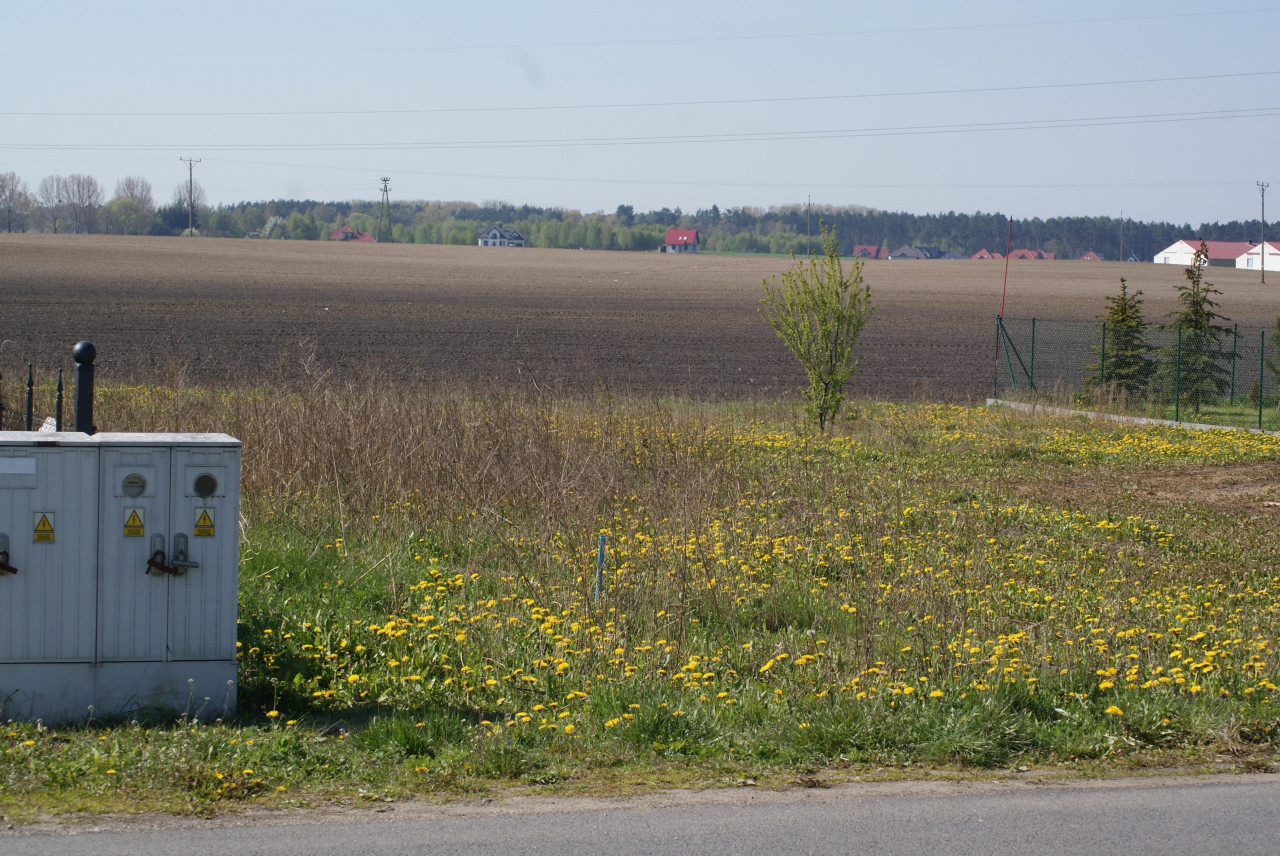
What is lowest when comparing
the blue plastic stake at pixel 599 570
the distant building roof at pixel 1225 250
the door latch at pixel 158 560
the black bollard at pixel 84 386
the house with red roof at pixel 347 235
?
the blue plastic stake at pixel 599 570

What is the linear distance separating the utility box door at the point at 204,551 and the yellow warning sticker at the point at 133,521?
0.15m

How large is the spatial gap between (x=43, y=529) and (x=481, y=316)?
3992 cm

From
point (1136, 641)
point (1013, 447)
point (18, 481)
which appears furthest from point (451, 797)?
→ point (1013, 447)

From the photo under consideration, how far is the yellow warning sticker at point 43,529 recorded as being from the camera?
5.19 m

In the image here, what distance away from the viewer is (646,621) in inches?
275

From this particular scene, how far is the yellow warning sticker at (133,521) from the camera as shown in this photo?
5258 mm

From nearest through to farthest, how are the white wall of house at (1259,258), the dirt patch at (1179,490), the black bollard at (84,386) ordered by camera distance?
1. the black bollard at (84,386)
2. the dirt patch at (1179,490)
3. the white wall of house at (1259,258)

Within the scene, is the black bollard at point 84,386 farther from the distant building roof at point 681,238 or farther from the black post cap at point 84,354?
the distant building roof at point 681,238

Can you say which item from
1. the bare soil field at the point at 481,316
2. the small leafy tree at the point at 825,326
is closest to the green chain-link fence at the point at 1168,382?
the bare soil field at the point at 481,316

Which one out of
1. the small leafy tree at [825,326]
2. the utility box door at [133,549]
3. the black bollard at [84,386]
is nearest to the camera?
the utility box door at [133,549]

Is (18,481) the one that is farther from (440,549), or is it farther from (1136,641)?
(1136,641)

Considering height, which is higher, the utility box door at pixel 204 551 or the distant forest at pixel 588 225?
the distant forest at pixel 588 225

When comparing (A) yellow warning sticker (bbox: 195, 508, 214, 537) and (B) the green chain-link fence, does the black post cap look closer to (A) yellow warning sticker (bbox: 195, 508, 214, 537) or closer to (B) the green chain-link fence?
(A) yellow warning sticker (bbox: 195, 508, 214, 537)

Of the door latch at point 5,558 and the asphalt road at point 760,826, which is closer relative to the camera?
the asphalt road at point 760,826
